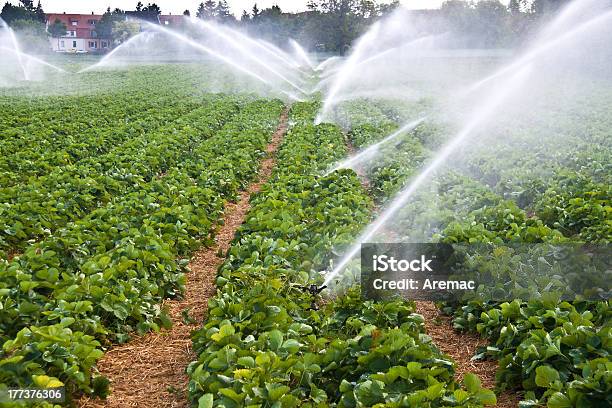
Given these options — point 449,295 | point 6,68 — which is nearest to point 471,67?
point 6,68

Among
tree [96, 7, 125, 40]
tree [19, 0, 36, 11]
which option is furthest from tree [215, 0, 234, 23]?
tree [19, 0, 36, 11]

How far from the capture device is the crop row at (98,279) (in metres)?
4.31

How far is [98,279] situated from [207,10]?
90.2 metres

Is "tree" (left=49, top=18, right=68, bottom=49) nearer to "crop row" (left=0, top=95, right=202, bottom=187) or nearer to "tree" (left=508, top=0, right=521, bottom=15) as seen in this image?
"tree" (left=508, top=0, right=521, bottom=15)

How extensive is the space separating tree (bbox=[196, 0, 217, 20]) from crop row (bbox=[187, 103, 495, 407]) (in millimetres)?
87502

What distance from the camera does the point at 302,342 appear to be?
455cm

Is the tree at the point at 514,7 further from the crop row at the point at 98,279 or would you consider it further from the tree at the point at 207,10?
the tree at the point at 207,10

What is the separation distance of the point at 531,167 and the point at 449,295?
5.88 m

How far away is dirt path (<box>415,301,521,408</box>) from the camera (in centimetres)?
452

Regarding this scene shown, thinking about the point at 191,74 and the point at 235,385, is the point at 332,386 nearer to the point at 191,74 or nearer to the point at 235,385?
the point at 235,385

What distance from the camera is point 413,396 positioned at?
349cm

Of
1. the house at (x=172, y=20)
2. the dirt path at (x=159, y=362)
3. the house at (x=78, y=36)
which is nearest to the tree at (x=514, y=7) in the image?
the dirt path at (x=159, y=362)

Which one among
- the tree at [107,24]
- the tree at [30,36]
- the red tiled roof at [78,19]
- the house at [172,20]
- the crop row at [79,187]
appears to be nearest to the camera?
the crop row at [79,187]

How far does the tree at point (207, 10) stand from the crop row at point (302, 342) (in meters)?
87.5
